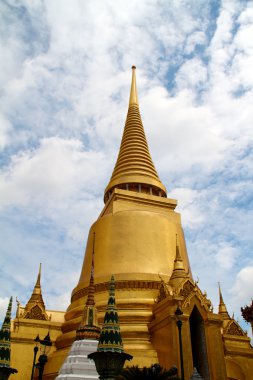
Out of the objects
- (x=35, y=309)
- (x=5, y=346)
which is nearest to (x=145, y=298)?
(x=35, y=309)

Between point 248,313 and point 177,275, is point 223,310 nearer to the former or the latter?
point 248,313

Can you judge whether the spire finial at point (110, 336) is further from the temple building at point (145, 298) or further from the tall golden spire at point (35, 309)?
the tall golden spire at point (35, 309)

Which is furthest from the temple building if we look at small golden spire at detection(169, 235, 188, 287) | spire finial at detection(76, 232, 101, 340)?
spire finial at detection(76, 232, 101, 340)

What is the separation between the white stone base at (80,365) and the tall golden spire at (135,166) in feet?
37.4

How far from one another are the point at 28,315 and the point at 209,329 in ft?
27.0

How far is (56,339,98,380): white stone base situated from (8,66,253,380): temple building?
2166mm

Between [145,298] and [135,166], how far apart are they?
9252mm

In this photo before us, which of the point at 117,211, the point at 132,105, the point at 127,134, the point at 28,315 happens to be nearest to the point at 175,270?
the point at 117,211

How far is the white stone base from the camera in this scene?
473 inches

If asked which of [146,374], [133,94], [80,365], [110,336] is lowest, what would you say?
[146,374]

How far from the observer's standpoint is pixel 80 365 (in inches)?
488

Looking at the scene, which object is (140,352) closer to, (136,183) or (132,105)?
(136,183)

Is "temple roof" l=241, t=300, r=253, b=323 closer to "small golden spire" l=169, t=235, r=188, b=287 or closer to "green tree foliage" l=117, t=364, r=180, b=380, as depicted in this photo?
"small golden spire" l=169, t=235, r=188, b=287

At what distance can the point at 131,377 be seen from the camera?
7539 millimetres
